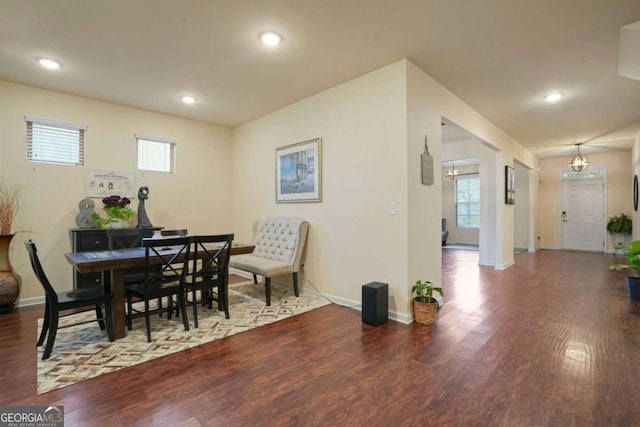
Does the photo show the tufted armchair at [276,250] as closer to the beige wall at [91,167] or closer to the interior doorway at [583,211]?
the beige wall at [91,167]

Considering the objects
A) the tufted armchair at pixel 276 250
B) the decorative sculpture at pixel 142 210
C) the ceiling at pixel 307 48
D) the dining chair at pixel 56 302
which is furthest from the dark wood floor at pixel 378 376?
the ceiling at pixel 307 48

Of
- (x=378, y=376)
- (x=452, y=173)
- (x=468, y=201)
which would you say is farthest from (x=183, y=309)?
(x=468, y=201)

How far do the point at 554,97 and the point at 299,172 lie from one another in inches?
144

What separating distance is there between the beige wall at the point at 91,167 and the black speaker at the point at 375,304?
139 inches

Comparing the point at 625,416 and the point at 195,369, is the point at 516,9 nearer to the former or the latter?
the point at 625,416

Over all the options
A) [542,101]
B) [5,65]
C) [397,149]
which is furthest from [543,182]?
[5,65]

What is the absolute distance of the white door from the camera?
832 cm

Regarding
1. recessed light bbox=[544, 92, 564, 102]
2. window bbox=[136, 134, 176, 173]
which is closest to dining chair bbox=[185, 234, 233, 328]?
window bbox=[136, 134, 176, 173]

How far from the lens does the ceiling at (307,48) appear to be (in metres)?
2.39

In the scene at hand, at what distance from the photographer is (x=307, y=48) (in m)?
2.96

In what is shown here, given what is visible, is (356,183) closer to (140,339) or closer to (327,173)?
(327,173)

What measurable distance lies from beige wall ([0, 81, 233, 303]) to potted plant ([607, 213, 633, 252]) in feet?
31.3

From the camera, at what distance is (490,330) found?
2971 millimetres

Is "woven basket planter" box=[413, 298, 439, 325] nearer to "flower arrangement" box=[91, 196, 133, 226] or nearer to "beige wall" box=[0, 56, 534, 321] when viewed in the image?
"beige wall" box=[0, 56, 534, 321]
